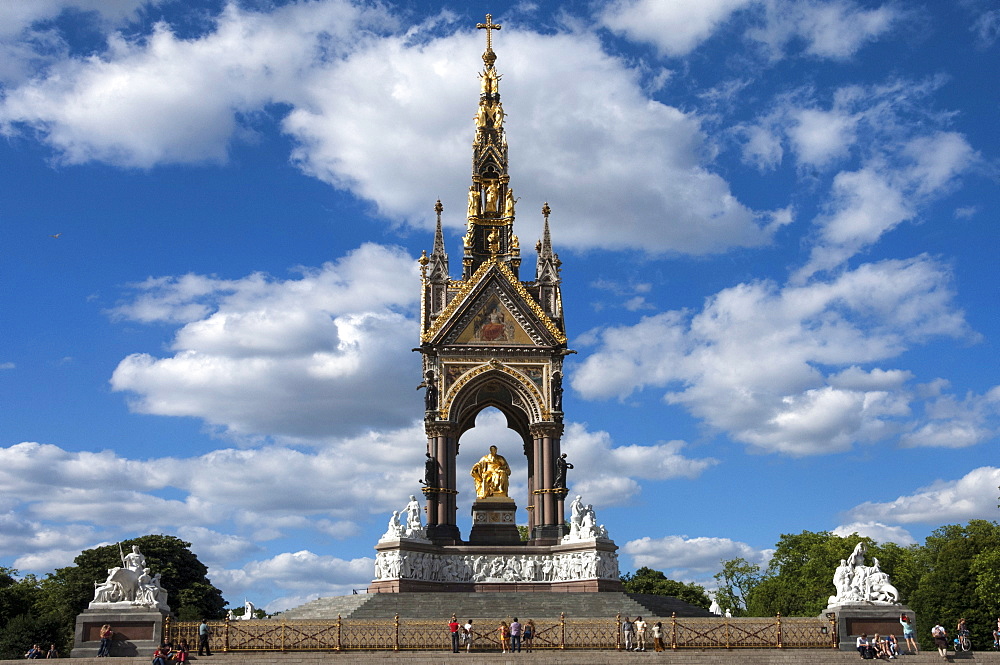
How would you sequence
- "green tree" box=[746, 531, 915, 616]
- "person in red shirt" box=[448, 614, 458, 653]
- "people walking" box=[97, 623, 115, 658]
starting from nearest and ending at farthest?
"people walking" box=[97, 623, 115, 658] → "person in red shirt" box=[448, 614, 458, 653] → "green tree" box=[746, 531, 915, 616]

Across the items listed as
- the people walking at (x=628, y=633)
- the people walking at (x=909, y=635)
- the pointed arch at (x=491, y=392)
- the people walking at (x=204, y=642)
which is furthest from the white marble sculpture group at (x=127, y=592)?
the people walking at (x=909, y=635)

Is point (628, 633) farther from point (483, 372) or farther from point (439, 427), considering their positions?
point (483, 372)

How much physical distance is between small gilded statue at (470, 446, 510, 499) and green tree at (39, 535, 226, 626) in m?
21.1

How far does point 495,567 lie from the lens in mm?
43688

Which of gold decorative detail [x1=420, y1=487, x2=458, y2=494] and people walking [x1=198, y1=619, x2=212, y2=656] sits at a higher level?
gold decorative detail [x1=420, y1=487, x2=458, y2=494]

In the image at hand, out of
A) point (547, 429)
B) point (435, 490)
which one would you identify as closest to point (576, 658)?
point (435, 490)

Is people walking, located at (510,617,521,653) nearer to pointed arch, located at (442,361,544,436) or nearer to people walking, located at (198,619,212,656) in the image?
people walking, located at (198,619,212,656)

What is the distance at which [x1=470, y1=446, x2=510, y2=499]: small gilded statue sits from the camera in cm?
4694

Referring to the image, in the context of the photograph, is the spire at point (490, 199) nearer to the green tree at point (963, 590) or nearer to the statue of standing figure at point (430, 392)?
the statue of standing figure at point (430, 392)

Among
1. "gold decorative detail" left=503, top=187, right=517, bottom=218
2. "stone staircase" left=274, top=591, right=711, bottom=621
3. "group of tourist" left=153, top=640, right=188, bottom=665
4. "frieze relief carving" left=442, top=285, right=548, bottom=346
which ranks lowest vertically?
"group of tourist" left=153, top=640, right=188, bottom=665

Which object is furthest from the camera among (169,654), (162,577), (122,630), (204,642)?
(162,577)

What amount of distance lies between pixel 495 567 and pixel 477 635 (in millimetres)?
12214

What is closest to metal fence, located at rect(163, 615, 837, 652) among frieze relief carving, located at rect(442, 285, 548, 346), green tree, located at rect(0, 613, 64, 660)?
green tree, located at rect(0, 613, 64, 660)

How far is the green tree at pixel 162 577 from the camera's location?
61.0m
